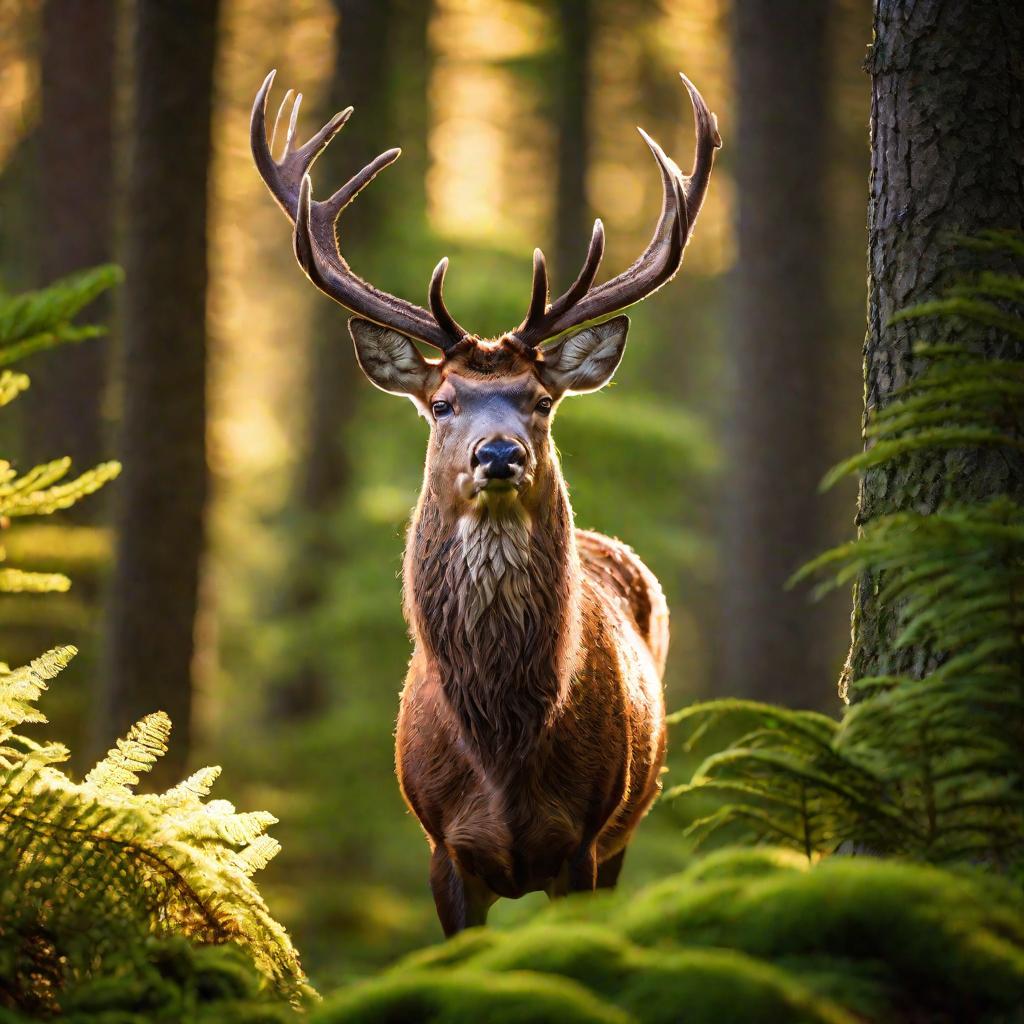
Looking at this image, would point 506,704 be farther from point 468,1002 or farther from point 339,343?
point 339,343

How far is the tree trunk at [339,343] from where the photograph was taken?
52.7 feet

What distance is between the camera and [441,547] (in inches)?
215

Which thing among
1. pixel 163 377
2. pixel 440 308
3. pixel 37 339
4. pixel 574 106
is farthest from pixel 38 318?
pixel 574 106

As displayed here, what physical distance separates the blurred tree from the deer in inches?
131

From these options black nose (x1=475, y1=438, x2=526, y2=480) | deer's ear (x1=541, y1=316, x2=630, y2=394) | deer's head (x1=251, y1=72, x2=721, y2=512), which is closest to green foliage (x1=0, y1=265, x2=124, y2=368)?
black nose (x1=475, y1=438, x2=526, y2=480)

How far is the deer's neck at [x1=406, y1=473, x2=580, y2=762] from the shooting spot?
5211 mm

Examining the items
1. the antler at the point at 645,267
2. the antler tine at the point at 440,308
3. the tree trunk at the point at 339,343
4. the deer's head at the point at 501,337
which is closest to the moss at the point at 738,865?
the deer's head at the point at 501,337

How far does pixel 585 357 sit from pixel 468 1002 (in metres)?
4.09

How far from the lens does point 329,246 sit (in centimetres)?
641

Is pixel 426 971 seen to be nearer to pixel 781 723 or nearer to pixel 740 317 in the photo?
pixel 781 723

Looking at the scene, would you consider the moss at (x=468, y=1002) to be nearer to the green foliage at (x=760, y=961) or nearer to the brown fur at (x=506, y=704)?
the green foliage at (x=760, y=961)

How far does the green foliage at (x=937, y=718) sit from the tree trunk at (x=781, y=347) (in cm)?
1140

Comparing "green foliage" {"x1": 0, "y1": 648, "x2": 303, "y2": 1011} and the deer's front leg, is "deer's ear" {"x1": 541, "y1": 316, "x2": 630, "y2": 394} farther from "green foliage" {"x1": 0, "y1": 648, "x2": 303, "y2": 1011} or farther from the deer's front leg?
"green foliage" {"x1": 0, "y1": 648, "x2": 303, "y2": 1011}

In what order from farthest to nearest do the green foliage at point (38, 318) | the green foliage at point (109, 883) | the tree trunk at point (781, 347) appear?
the tree trunk at point (781, 347), the green foliage at point (38, 318), the green foliage at point (109, 883)
